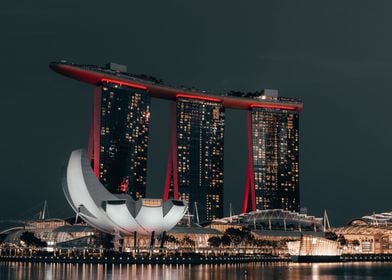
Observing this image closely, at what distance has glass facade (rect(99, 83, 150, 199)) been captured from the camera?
13588cm

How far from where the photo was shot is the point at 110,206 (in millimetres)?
95938

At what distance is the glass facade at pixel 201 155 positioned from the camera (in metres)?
150

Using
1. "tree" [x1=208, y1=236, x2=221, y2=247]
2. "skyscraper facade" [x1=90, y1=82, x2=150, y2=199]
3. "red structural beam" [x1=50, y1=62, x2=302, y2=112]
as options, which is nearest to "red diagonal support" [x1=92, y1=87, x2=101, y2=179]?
"skyscraper facade" [x1=90, y1=82, x2=150, y2=199]

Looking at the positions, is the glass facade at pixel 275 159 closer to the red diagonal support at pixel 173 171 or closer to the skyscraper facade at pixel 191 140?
the skyscraper facade at pixel 191 140

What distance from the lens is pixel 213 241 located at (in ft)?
374

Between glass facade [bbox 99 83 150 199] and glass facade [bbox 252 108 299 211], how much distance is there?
2658 cm

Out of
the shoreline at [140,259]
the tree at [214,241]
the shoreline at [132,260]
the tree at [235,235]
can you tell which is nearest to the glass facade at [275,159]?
the tree at [235,235]

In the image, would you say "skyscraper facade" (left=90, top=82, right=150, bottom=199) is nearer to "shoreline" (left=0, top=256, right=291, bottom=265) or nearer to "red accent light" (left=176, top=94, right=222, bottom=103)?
"red accent light" (left=176, top=94, right=222, bottom=103)

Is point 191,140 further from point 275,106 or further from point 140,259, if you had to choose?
point 140,259

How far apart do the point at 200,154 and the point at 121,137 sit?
20.9 meters

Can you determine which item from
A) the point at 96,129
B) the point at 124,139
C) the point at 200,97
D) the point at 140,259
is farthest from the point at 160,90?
the point at 140,259

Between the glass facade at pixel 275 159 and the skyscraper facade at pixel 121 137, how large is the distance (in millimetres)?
26575

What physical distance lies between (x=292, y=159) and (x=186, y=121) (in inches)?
1024

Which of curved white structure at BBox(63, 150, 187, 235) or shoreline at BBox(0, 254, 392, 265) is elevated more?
curved white structure at BBox(63, 150, 187, 235)
